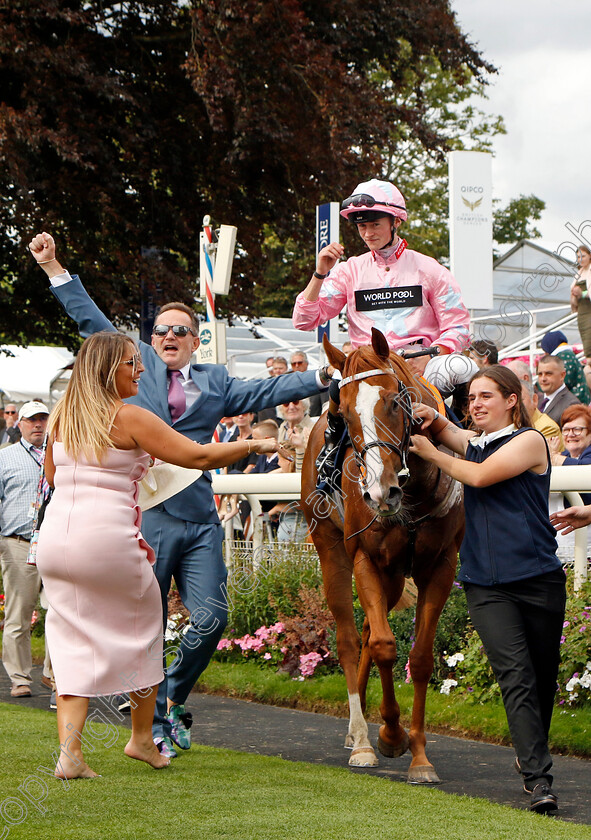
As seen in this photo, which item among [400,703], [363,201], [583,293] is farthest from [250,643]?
[363,201]

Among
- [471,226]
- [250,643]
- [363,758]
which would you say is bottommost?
[250,643]

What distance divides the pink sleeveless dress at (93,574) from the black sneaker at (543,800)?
1.79m

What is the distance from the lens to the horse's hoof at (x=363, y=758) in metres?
5.88

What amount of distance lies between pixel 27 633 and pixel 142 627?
15.5 ft

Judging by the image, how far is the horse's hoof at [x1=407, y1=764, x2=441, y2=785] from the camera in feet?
17.8

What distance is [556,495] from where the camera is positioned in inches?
287

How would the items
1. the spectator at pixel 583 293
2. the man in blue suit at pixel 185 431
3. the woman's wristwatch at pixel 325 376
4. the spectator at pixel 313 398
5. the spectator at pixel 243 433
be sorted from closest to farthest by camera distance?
the woman's wristwatch at pixel 325 376 < the man in blue suit at pixel 185 431 < the spectator at pixel 583 293 < the spectator at pixel 243 433 < the spectator at pixel 313 398

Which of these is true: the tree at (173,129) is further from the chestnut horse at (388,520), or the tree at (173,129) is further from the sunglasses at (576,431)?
the chestnut horse at (388,520)

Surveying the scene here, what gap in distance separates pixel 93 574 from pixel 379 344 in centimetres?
166

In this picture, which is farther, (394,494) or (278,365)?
(278,365)

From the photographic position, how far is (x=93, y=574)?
477 cm

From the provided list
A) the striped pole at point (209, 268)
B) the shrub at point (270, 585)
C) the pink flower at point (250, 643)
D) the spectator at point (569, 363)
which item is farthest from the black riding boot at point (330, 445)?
the striped pole at point (209, 268)

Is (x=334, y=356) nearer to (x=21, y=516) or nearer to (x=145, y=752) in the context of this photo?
(x=145, y=752)

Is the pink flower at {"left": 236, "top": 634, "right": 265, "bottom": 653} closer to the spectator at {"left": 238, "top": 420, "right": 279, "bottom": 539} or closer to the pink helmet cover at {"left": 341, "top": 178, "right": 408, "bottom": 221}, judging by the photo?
the spectator at {"left": 238, "top": 420, "right": 279, "bottom": 539}
